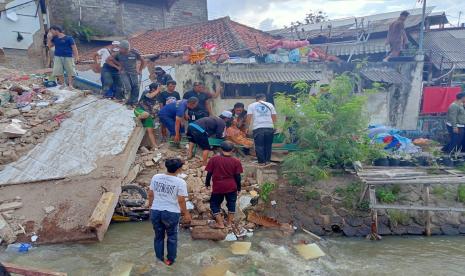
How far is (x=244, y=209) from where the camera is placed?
6578 mm

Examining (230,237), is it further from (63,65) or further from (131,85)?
(63,65)

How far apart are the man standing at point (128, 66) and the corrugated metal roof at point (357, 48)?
9.63 meters

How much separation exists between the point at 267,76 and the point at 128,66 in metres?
5.02

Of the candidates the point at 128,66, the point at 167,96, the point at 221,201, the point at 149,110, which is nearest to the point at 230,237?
the point at 221,201

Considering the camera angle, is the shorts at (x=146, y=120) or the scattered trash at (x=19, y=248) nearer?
the scattered trash at (x=19, y=248)

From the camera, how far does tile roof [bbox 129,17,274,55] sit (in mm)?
14438

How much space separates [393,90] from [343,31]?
5.29 m

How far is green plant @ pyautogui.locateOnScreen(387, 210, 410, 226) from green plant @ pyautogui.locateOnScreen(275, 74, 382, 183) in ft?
4.02

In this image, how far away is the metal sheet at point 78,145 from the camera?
6871mm

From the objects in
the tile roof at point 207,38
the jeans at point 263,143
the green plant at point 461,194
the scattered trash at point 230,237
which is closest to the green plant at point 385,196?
the green plant at point 461,194

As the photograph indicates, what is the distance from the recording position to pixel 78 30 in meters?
16.7

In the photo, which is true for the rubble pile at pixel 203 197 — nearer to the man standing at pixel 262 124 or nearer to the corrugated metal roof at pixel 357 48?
the man standing at pixel 262 124

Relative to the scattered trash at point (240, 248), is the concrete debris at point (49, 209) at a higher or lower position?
higher

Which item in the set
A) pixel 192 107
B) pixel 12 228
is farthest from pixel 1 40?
pixel 12 228
